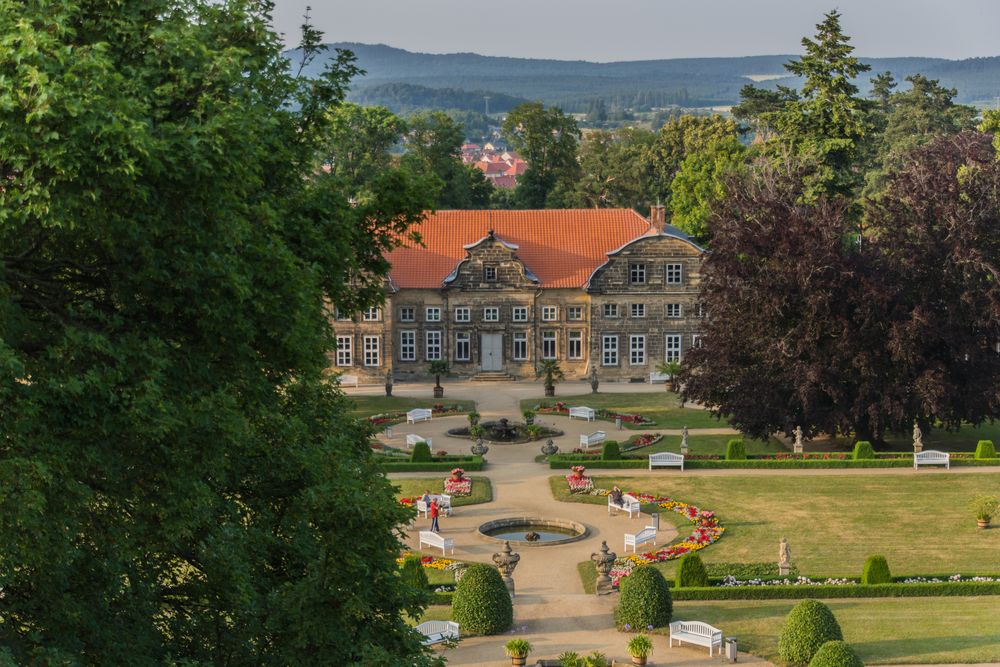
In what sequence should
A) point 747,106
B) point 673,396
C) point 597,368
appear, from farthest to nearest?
point 747,106 < point 597,368 < point 673,396

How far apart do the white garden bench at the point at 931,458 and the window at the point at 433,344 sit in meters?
26.0

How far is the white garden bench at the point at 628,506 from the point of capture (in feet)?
129

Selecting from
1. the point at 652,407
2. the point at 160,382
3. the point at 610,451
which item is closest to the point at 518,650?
the point at 160,382

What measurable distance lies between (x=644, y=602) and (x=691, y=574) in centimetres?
295

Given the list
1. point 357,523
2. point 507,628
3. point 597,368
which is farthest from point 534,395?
point 357,523

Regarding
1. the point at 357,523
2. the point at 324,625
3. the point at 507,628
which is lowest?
the point at 507,628


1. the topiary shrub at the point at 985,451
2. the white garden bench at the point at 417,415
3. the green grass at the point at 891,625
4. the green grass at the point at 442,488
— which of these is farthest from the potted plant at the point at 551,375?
the green grass at the point at 891,625

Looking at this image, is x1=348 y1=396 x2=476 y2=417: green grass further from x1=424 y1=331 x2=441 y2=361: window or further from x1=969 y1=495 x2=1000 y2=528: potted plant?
x1=969 y1=495 x2=1000 y2=528: potted plant

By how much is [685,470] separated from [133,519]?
1204 inches

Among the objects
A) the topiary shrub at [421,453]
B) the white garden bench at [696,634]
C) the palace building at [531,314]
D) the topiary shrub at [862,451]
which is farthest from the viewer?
the palace building at [531,314]

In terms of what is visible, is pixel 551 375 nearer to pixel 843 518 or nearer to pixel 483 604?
pixel 843 518

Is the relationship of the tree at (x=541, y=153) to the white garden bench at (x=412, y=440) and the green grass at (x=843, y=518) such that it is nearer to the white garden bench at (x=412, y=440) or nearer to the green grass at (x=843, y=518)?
the white garden bench at (x=412, y=440)

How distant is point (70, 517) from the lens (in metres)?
15.3

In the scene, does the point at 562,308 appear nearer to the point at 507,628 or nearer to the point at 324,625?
the point at 507,628
